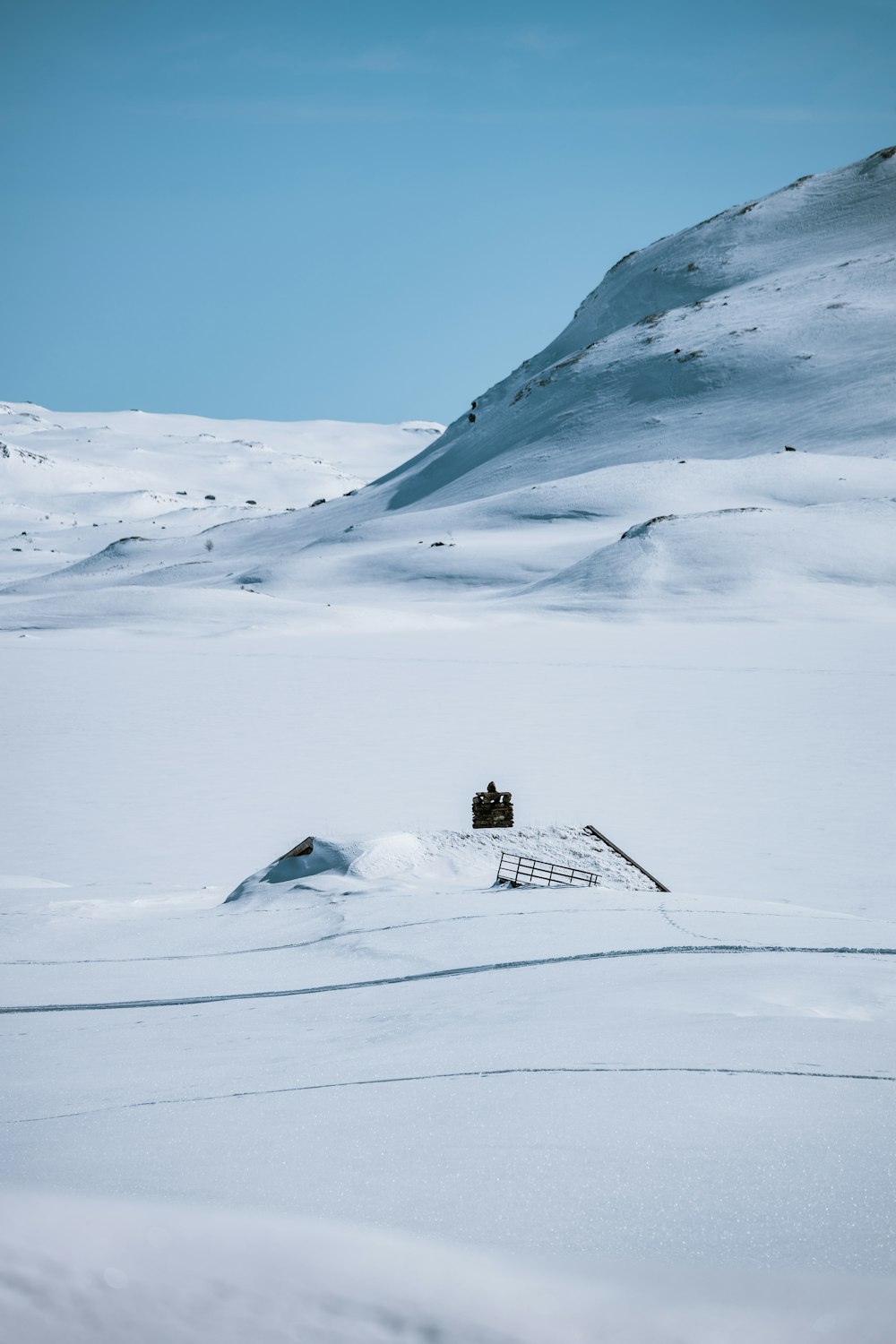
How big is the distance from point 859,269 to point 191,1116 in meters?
73.7

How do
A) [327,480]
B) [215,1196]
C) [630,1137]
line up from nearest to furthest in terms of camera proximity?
1. [215,1196]
2. [630,1137]
3. [327,480]

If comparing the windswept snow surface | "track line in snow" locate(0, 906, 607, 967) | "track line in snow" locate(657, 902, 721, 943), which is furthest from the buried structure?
the windswept snow surface

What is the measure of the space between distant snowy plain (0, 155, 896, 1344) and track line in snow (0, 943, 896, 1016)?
3 cm

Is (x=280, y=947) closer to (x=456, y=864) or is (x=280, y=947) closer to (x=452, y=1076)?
(x=456, y=864)

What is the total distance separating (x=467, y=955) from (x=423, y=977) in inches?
13.5

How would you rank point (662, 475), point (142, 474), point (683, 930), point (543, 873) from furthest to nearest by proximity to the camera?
point (142, 474)
point (662, 475)
point (543, 873)
point (683, 930)

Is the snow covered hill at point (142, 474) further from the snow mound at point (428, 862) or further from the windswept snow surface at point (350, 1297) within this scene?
the windswept snow surface at point (350, 1297)

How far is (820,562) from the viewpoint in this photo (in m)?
35.3

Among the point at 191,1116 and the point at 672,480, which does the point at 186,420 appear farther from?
the point at 191,1116

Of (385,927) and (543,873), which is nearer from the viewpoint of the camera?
(385,927)

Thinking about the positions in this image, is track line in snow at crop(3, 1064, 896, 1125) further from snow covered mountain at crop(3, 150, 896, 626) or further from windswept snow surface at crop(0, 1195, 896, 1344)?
snow covered mountain at crop(3, 150, 896, 626)

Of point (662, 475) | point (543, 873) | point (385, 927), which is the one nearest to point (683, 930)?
point (385, 927)

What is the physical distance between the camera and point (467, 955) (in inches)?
197

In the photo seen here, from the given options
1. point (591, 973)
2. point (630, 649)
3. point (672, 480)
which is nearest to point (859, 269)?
point (672, 480)
